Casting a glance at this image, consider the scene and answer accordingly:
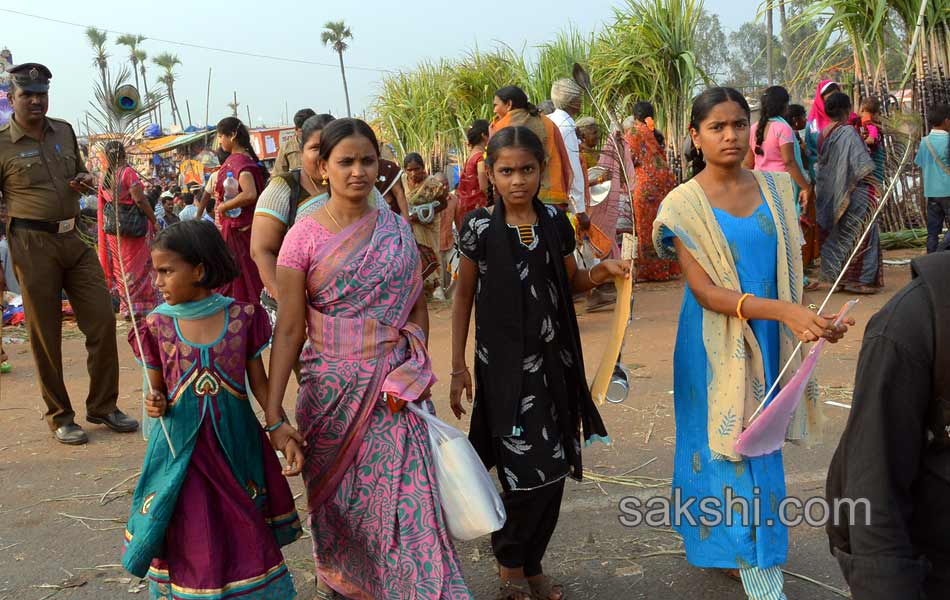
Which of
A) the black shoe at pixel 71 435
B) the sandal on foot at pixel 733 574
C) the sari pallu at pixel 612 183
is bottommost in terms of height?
the sandal on foot at pixel 733 574

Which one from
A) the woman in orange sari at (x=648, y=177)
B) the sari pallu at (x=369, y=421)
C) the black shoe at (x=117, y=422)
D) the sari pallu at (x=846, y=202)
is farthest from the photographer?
the woman in orange sari at (x=648, y=177)

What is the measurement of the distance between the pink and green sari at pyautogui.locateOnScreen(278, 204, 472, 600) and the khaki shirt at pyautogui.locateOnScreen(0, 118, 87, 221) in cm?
309

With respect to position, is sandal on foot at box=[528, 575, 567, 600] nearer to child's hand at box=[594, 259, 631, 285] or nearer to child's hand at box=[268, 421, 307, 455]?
child's hand at box=[268, 421, 307, 455]

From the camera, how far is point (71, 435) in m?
5.45

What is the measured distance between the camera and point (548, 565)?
3.46 meters

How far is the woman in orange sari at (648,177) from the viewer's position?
32.6 ft

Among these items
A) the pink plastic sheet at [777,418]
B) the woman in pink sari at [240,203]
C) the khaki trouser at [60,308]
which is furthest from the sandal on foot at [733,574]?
the khaki trouser at [60,308]

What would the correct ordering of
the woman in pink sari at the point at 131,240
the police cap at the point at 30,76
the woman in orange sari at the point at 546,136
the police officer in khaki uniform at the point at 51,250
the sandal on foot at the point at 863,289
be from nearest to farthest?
the police cap at the point at 30,76 < the police officer in khaki uniform at the point at 51,250 < the woman in pink sari at the point at 131,240 < the woman in orange sari at the point at 546,136 < the sandal on foot at the point at 863,289

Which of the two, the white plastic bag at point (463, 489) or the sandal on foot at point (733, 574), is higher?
the white plastic bag at point (463, 489)

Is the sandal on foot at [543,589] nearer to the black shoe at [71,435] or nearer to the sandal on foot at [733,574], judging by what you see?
the sandal on foot at [733,574]

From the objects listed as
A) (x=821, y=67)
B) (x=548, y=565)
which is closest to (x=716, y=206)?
(x=548, y=565)

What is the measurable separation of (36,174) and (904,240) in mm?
9887

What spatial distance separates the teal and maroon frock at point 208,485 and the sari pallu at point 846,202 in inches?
248

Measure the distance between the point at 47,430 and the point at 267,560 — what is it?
3.70m
